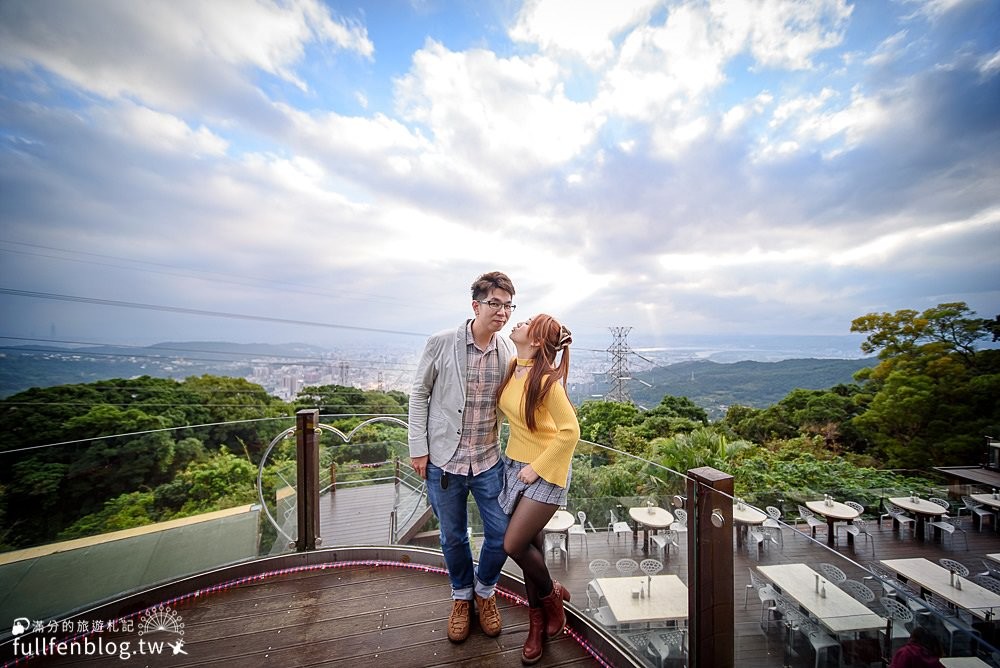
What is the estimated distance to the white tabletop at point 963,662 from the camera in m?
1.05

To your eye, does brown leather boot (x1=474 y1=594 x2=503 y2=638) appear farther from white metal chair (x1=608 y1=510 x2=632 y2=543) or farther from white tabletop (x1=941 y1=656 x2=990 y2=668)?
white tabletop (x1=941 y1=656 x2=990 y2=668)

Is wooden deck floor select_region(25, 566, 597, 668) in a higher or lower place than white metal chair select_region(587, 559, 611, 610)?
lower

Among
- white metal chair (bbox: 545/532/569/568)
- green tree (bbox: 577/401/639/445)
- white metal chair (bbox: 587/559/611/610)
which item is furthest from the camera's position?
green tree (bbox: 577/401/639/445)

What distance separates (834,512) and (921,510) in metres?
1.49

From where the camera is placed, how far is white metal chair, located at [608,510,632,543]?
6.22 feet

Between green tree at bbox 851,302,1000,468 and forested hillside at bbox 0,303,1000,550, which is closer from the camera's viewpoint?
forested hillside at bbox 0,303,1000,550

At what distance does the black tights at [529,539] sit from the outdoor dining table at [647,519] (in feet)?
1.60

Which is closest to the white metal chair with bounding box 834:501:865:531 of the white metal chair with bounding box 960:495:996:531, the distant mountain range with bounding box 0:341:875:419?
the white metal chair with bounding box 960:495:996:531

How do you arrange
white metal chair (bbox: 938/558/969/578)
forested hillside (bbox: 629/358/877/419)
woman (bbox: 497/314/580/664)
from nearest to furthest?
woman (bbox: 497/314/580/664)
white metal chair (bbox: 938/558/969/578)
forested hillside (bbox: 629/358/877/419)

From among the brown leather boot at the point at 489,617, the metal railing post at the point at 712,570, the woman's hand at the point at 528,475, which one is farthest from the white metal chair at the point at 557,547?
the metal railing post at the point at 712,570

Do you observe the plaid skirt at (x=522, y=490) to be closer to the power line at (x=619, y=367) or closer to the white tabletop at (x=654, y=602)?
the white tabletop at (x=654, y=602)

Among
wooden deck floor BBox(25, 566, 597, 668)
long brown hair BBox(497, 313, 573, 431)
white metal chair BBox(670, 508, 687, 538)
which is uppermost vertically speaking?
long brown hair BBox(497, 313, 573, 431)

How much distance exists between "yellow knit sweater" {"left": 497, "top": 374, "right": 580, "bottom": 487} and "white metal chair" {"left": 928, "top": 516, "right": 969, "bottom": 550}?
9.06m

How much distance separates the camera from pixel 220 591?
2168 millimetres
